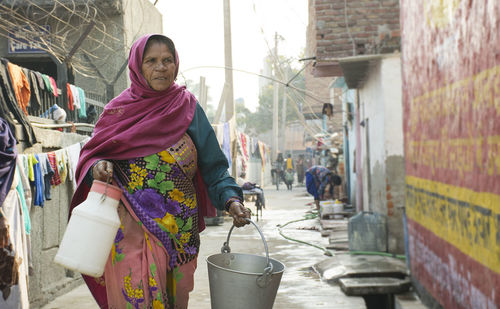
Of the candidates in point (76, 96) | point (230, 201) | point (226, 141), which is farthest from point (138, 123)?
point (226, 141)

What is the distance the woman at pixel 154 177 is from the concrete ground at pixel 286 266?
43 centimetres

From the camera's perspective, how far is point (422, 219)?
221 inches

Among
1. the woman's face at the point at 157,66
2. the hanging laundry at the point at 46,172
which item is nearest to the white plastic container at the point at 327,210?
the hanging laundry at the point at 46,172

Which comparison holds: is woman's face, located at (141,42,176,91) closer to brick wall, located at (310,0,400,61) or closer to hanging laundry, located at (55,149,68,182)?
hanging laundry, located at (55,149,68,182)

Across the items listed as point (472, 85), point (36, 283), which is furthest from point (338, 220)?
point (472, 85)

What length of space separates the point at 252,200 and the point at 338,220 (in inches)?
271

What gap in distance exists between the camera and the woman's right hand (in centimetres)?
Answer: 235

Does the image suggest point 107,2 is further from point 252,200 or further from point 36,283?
point 252,200

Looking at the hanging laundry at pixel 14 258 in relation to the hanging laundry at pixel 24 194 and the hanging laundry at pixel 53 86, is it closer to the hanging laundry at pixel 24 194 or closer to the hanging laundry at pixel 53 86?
the hanging laundry at pixel 24 194

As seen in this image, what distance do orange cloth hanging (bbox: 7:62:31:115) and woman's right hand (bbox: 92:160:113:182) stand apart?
349 centimetres

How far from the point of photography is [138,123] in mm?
2539

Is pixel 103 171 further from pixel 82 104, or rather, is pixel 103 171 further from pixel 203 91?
Result: pixel 203 91

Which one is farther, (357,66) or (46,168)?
(357,66)

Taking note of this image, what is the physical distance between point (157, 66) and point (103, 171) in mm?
526
